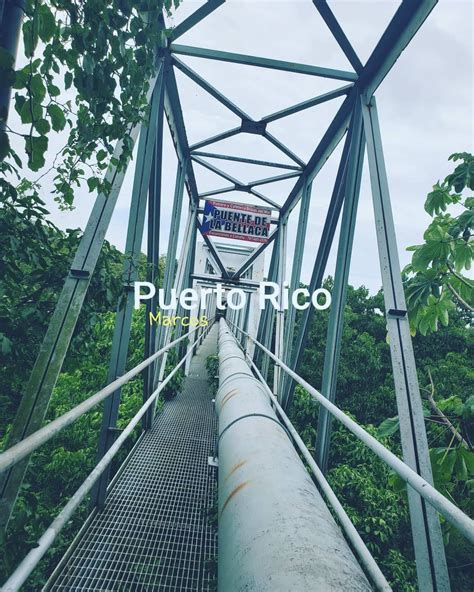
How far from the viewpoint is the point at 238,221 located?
295 inches

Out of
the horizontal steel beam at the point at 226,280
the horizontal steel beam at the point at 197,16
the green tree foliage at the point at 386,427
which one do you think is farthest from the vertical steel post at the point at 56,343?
the horizontal steel beam at the point at 226,280

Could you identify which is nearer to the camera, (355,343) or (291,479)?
(291,479)

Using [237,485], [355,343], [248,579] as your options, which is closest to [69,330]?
[237,485]

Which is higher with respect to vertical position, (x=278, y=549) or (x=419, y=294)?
(x=419, y=294)

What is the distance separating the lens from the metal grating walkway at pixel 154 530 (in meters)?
2.18

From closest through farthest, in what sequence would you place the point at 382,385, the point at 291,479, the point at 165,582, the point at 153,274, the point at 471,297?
1. the point at 291,479
2. the point at 165,582
3. the point at 471,297
4. the point at 153,274
5. the point at 382,385

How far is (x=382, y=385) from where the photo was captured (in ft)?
49.2

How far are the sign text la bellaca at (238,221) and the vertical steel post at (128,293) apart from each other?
398 centimetres

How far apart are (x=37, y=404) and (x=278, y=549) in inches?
50.7

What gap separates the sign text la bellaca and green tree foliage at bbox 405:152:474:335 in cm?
487

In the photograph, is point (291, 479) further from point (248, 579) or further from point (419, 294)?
point (419, 294)

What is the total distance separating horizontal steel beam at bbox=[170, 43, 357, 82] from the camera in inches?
147

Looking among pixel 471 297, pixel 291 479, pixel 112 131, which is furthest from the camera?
pixel 471 297

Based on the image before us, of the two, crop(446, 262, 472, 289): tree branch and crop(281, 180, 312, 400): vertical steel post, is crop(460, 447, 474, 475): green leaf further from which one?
crop(281, 180, 312, 400): vertical steel post
